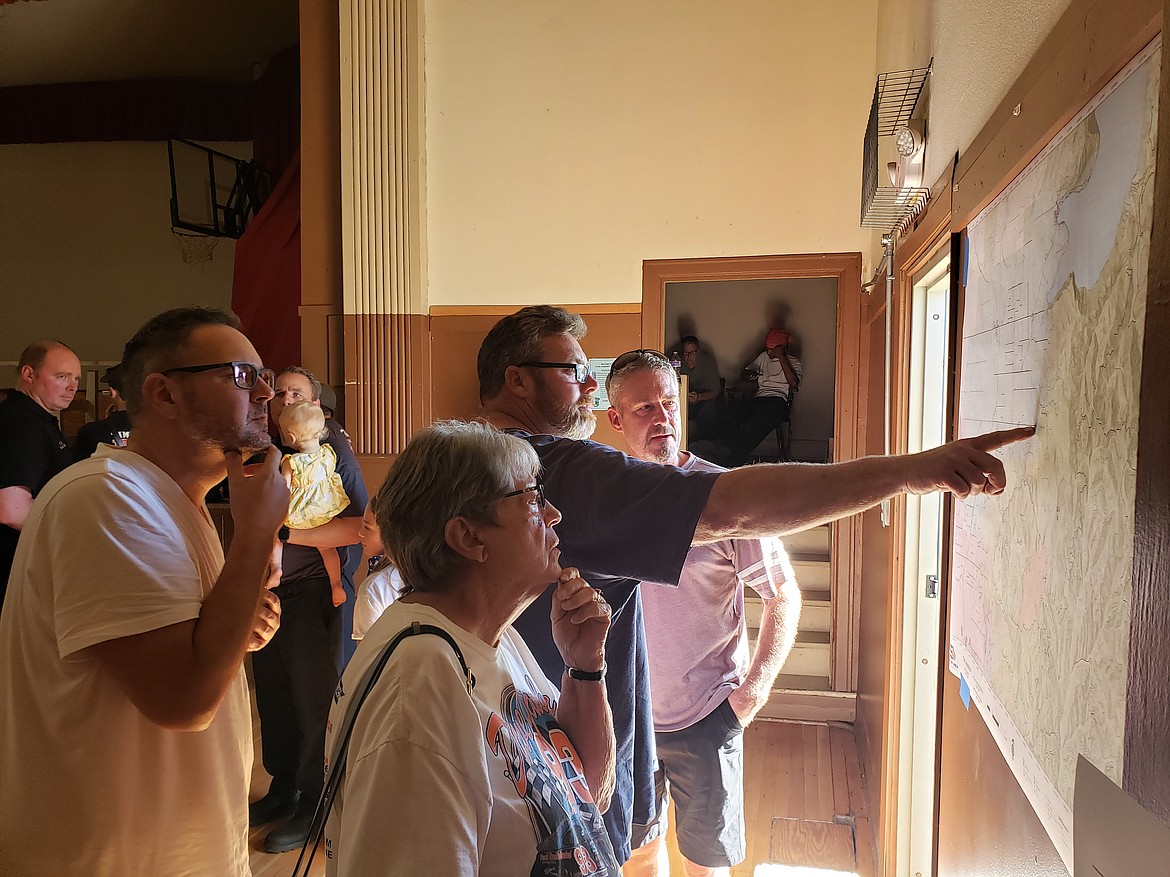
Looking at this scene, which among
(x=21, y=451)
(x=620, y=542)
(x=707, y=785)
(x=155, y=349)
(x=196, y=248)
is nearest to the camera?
(x=620, y=542)

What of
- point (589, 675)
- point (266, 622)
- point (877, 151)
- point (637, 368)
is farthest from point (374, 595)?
point (877, 151)

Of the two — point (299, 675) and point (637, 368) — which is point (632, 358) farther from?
point (299, 675)

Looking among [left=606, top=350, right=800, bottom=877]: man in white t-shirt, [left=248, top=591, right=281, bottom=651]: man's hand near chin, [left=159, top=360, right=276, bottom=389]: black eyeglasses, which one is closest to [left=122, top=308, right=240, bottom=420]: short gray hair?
[left=159, top=360, right=276, bottom=389]: black eyeglasses

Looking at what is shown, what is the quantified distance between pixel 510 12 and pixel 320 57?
121cm

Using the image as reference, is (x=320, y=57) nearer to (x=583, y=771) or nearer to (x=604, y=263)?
(x=604, y=263)

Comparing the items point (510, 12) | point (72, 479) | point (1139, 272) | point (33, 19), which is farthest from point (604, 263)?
point (33, 19)

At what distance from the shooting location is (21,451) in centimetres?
319

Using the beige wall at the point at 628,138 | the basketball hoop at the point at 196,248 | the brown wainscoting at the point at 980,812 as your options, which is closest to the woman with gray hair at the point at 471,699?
the brown wainscoting at the point at 980,812

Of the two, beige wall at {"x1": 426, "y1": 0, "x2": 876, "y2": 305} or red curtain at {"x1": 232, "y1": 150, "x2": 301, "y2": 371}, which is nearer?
beige wall at {"x1": 426, "y1": 0, "x2": 876, "y2": 305}

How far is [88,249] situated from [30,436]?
5.77 m

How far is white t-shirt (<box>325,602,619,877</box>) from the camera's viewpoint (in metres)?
0.88

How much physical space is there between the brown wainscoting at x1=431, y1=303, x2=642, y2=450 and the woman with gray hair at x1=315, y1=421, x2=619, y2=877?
3161mm

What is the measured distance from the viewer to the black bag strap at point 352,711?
0.96 m

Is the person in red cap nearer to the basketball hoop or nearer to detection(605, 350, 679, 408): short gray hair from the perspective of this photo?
detection(605, 350, 679, 408): short gray hair
